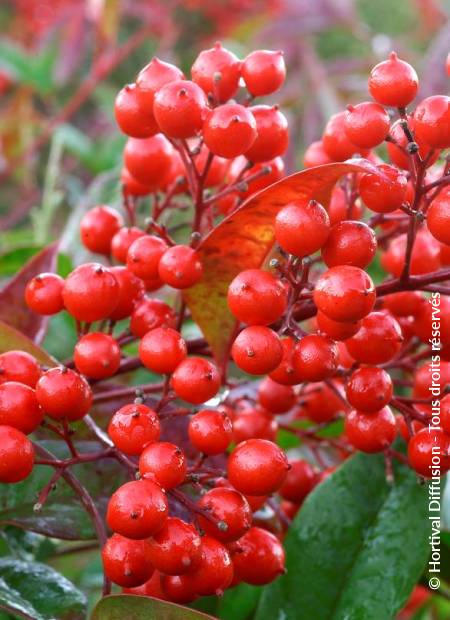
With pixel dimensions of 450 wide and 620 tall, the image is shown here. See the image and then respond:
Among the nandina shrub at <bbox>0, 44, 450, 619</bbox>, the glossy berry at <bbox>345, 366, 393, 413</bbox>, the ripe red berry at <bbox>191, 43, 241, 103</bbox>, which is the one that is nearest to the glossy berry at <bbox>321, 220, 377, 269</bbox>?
the nandina shrub at <bbox>0, 44, 450, 619</bbox>

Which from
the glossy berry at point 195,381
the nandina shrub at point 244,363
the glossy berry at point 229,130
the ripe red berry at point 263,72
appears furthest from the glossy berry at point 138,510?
the ripe red berry at point 263,72

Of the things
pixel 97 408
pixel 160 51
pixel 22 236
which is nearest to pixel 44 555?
pixel 97 408

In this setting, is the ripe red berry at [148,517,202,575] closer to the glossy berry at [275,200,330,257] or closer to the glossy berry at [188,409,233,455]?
the glossy berry at [188,409,233,455]

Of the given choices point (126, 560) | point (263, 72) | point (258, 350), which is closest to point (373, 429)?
point (258, 350)

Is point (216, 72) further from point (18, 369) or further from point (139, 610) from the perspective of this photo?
point (139, 610)

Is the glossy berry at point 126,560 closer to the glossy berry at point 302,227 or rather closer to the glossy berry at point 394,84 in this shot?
the glossy berry at point 302,227

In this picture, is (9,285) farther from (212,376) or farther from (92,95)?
(92,95)
